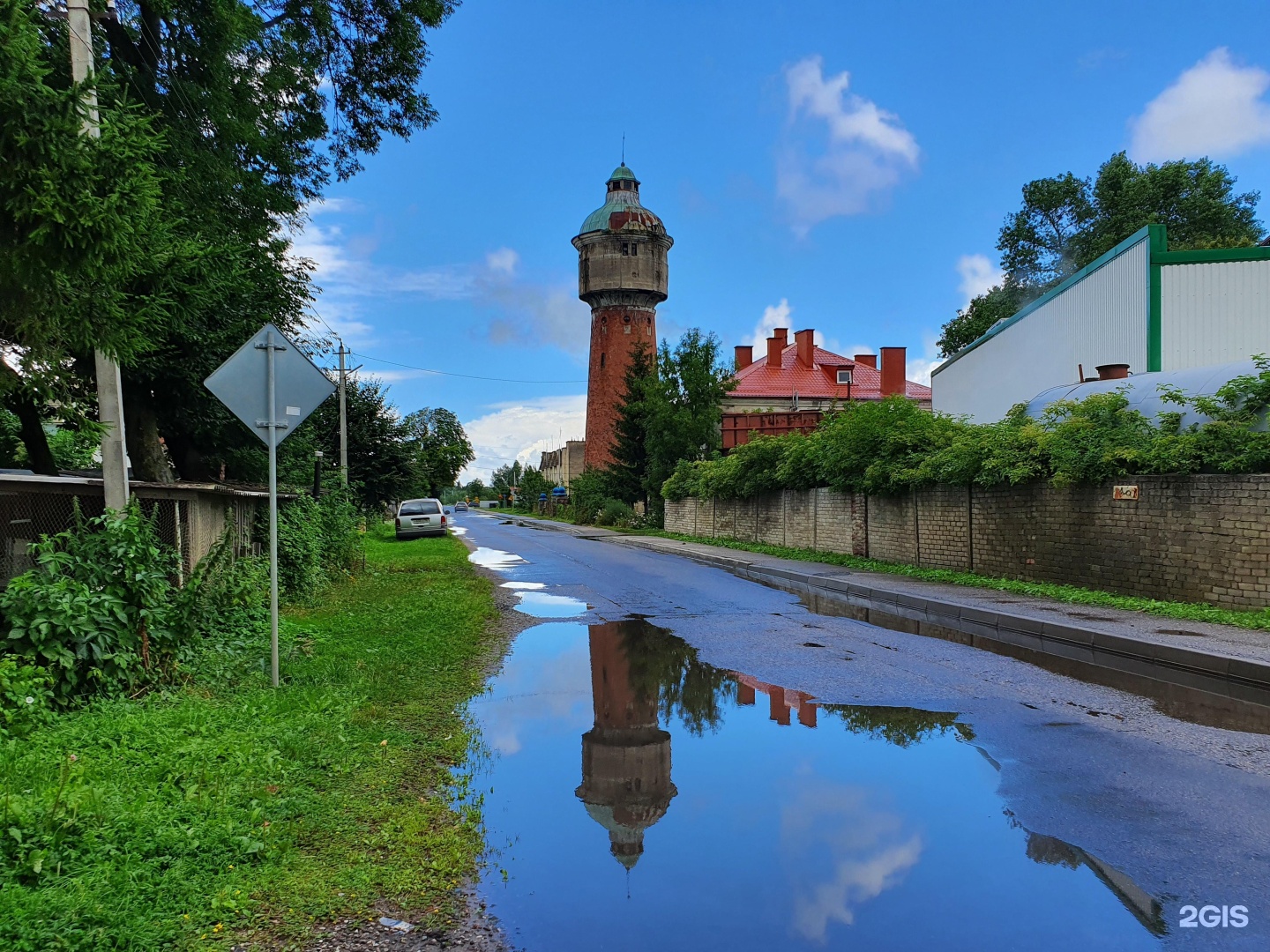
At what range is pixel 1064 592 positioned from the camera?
564 inches

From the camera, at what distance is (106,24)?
1201 cm

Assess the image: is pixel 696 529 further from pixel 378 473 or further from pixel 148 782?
pixel 148 782

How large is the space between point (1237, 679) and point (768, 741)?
17.1 feet

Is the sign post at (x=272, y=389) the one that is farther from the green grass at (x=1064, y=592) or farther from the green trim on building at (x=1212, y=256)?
the green trim on building at (x=1212, y=256)

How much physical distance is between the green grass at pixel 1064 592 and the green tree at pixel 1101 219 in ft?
91.7

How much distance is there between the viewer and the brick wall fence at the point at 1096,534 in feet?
39.0

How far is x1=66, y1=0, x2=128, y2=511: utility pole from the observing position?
7330 millimetres

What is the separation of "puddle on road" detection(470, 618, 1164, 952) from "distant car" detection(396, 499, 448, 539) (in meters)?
31.0

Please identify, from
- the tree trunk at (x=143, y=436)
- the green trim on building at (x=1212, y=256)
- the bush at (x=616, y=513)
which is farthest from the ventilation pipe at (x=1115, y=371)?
the bush at (x=616, y=513)

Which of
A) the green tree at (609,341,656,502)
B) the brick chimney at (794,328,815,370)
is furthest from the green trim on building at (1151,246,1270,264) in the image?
the brick chimney at (794,328,815,370)

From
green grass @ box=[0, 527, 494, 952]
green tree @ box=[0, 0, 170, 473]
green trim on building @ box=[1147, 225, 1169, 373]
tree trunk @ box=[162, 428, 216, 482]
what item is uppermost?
green trim on building @ box=[1147, 225, 1169, 373]

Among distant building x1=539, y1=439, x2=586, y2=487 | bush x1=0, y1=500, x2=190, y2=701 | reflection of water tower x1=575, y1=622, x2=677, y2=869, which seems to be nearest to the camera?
reflection of water tower x1=575, y1=622, x2=677, y2=869

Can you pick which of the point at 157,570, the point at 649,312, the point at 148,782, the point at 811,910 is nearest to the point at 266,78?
the point at 157,570

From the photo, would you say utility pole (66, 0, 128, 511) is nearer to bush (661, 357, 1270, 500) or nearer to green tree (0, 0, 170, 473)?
green tree (0, 0, 170, 473)
